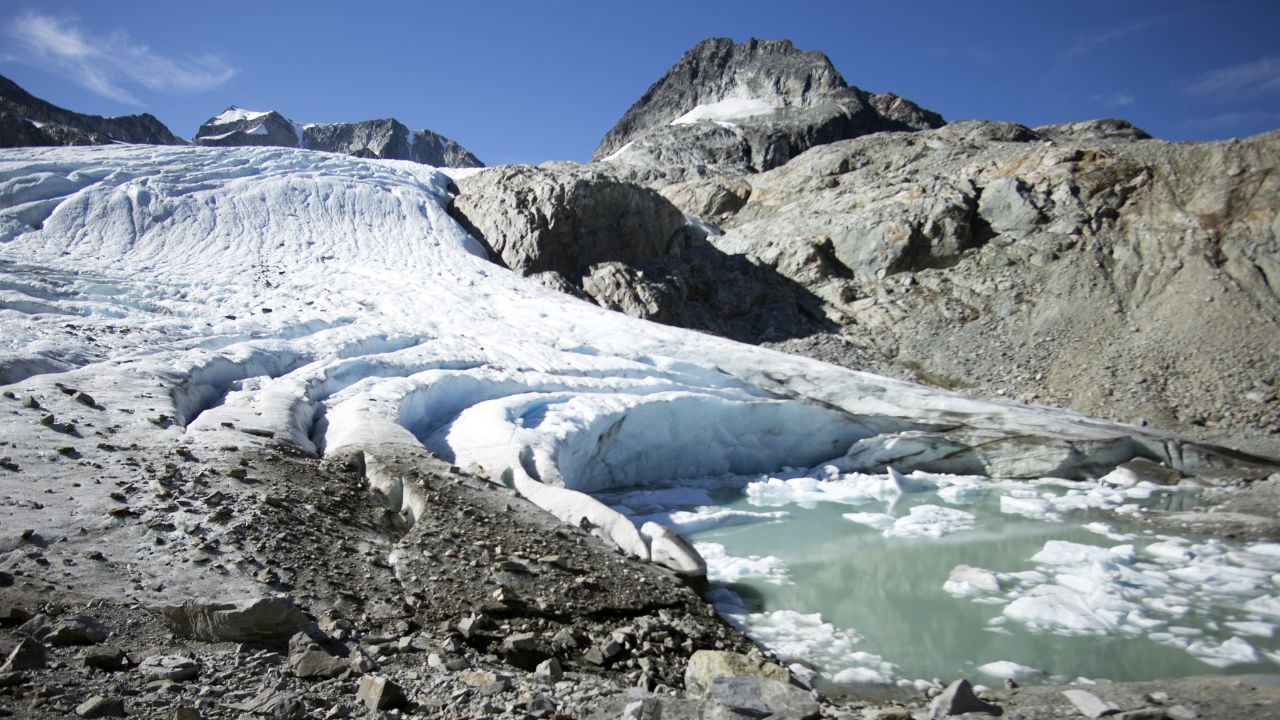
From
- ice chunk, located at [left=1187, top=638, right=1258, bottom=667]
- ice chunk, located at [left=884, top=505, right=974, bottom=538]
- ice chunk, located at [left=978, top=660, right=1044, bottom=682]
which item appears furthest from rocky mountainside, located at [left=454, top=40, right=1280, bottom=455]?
ice chunk, located at [left=978, top=660, right=1044, bottom=682]

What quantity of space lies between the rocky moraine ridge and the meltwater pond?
2.16 ft

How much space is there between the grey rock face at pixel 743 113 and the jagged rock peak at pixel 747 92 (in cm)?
7

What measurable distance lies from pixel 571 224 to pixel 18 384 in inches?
475

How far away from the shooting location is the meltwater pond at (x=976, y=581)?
4988 mm

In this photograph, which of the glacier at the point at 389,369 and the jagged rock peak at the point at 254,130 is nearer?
the glacier at the point at 389,369

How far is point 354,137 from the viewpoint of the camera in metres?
48.6

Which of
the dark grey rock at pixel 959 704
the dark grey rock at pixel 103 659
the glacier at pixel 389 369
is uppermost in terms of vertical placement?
the glacier at pixel 389 369

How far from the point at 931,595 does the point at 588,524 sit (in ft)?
9.77

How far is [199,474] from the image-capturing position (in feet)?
17.4

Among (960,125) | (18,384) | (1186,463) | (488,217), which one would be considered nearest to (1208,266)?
(1186,463)

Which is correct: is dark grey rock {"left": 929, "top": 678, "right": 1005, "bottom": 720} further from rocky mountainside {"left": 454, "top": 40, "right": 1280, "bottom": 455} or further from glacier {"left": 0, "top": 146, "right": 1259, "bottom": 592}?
rocky mountainside {"left": 454, "top": 40, "right": 1280, "bottom": 455}

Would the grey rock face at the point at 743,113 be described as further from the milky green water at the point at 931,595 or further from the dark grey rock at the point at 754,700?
the dark grey rock at the point at 754,700

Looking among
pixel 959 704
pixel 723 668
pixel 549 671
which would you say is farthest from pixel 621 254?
pixel 959 704

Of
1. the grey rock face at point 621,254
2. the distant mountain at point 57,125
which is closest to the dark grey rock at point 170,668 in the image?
the grey rock face at point 621,254
